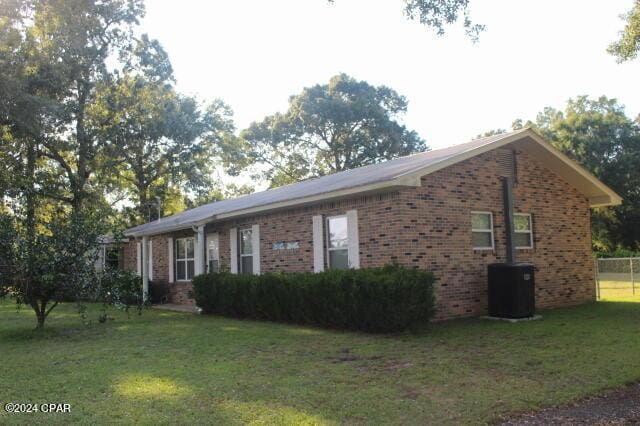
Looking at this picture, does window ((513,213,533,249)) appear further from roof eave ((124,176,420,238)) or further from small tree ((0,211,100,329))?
small tree ((0,211,100,329))

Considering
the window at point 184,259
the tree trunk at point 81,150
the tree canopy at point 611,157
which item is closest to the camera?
the window at point 184,259

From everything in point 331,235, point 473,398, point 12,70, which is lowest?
point 473,398

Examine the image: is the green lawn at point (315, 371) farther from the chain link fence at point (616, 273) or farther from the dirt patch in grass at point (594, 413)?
the chain link fence at point (616, 273)

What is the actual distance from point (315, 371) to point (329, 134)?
36335 mm

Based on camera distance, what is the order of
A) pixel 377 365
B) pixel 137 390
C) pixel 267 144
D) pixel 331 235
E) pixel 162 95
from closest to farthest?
1. pixel 137 390
2. pixel 377 365
3. pixel 331 235
4. pixel 162 95
5. pixel 267 144

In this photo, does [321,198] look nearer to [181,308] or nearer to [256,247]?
[256,247]

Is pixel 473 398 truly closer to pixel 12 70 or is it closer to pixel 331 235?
pixel 331 235

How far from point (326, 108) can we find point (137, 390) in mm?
36721

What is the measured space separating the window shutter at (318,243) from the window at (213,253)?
5.03 meters

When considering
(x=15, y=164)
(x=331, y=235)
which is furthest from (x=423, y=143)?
(x=331, y=235)

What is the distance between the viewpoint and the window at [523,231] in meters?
14.3

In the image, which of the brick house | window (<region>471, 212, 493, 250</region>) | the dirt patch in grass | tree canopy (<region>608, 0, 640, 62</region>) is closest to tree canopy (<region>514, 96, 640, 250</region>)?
the brick house

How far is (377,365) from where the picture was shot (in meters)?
7.67

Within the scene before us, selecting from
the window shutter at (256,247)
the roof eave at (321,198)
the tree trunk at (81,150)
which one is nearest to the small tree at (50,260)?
the roof eave at (321,198)
